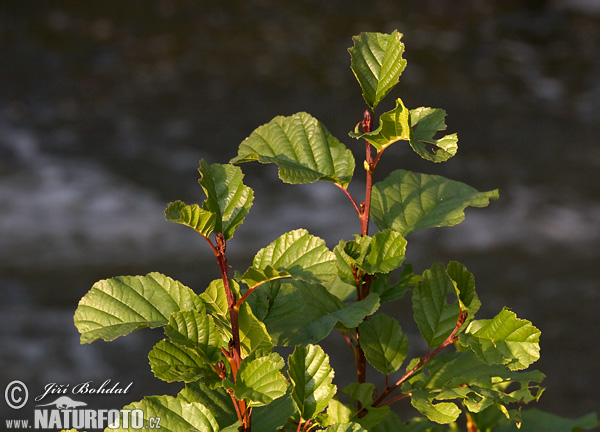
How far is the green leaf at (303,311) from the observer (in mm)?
593

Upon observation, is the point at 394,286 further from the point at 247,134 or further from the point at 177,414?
the point at 247,134

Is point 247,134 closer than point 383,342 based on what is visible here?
No

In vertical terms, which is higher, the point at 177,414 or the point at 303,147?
the point at 303,147

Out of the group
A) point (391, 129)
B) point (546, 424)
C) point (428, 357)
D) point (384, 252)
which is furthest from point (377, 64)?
point (546, 424)

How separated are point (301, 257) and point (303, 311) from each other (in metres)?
0.07

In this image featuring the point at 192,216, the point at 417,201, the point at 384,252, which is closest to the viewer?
the point at 192,216

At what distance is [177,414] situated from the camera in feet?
1.78

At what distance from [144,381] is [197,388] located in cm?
206

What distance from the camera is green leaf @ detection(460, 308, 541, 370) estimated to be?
→ 0.56 metres

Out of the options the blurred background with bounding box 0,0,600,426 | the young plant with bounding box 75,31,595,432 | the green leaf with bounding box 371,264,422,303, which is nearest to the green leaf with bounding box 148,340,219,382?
the young plant with bounding box 75,31,595,432

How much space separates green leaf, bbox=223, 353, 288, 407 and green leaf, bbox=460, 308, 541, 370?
6.3 inches

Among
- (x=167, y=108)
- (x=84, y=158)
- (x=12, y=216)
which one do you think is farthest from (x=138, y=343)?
(x=167, y=108)

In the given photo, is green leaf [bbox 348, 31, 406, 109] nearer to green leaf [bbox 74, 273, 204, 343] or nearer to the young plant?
the young plant

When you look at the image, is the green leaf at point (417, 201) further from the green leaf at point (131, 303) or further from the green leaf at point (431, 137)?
the green leaf at point (131, 303)
